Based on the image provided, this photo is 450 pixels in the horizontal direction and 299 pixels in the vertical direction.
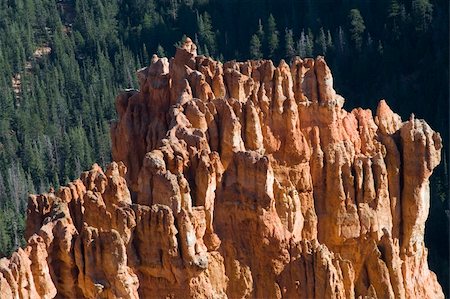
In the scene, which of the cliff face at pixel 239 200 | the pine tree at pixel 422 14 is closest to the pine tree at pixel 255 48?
the pine tree at pixel 422 14

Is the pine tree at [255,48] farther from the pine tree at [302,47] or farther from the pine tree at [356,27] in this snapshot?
the pine tree at [356,27]

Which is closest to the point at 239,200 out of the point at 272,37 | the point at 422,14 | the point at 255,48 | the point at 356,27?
the point at 422,14

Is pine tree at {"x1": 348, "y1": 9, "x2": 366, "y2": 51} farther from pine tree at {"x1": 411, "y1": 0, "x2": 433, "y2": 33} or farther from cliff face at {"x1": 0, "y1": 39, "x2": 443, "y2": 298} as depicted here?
cliff face at {"x1": 0, "y1": 39, "x2": 443, "y2": 298}

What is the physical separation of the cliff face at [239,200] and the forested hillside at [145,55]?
31.4 m

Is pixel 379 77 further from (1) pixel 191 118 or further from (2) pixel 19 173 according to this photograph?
(1) pixel 191 118

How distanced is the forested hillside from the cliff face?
31.4 m

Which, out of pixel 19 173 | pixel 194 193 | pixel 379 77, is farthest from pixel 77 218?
pixel 379 77

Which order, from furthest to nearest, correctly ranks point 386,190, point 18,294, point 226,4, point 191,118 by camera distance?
point 226,4
point 386,190
point 191,118
point 18,294

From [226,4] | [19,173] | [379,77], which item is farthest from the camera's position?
[226,4]

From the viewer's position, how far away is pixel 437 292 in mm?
41188

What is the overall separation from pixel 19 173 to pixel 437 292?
5811 centimetres

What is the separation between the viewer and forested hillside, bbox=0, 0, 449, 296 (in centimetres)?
9400

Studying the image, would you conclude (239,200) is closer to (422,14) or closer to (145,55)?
(422,14)

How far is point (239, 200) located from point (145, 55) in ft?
288
